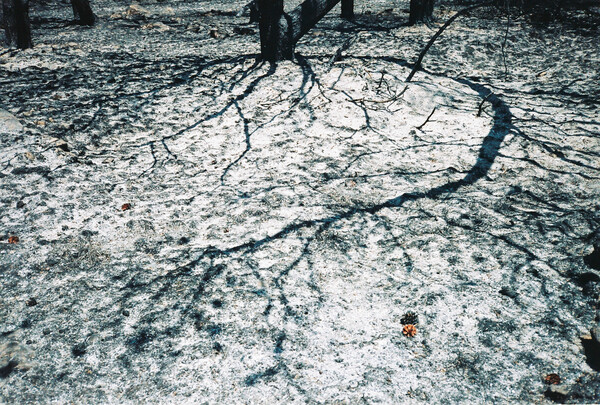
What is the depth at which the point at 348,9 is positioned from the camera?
6781mm

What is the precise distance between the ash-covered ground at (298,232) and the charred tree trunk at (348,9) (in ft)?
8.81

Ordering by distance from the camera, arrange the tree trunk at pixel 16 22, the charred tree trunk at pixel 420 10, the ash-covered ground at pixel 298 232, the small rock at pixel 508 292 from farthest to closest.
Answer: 1. the charred tree trunk at pixel 420 10
2. the tree trunk at pixel 16 22
3. the small rock at pixel 508 292
4. the ash-covered ground at pixel 298 232

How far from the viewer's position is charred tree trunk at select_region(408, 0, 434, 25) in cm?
585

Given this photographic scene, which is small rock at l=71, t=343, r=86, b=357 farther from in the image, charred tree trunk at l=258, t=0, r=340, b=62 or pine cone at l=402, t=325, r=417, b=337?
charred tree trunk at l=258, t=0, r=340, b=62

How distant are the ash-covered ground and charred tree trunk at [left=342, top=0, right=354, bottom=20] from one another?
8.81 ft

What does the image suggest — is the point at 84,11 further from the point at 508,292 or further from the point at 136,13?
the point at 508,292

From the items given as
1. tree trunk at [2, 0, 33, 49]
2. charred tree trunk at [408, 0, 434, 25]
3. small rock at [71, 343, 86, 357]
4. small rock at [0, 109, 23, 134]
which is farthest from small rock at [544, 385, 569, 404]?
tree trunk at [2, 0, 33, 49]

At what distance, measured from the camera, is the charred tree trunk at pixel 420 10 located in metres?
5.85

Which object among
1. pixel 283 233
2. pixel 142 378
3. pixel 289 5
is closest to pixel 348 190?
pixel 283 233

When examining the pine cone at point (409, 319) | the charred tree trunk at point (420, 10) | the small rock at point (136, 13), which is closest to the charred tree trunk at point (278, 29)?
the charred tree trunk at point (420, 10)

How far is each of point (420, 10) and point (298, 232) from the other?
4.88 meters

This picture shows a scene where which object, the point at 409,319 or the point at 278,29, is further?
the point at 278,29

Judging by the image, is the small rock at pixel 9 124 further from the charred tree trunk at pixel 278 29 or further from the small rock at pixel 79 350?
the charred tree trunk at pixel 278 29

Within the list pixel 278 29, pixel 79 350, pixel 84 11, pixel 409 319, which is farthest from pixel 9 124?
pixel 84 11
